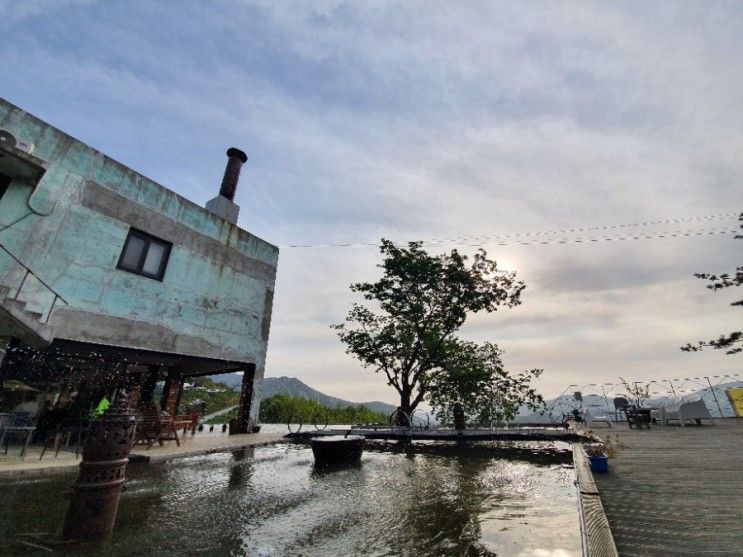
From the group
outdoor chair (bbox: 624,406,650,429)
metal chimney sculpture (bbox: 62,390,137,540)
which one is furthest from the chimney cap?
outdoor chair (bbox: 624,406,650,429)

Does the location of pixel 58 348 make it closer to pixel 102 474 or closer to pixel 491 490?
pixel 102 474

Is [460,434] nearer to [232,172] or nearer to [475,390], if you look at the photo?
[475,390]

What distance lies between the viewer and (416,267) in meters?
21.0

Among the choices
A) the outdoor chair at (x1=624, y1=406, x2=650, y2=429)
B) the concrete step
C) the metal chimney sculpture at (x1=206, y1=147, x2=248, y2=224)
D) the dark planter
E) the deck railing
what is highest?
the metal chimney sculpture at (x1=206, y1=147, x2=248, y2=224)

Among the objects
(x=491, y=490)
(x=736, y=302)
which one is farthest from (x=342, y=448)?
(x=736, y=302)

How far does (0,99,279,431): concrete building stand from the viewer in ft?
33.0

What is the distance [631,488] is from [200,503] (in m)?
7.32

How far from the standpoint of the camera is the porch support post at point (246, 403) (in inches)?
639

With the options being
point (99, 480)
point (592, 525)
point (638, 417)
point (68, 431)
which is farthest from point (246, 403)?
point (638, 417)

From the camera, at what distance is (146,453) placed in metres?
10.5

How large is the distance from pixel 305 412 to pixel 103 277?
49.6ft

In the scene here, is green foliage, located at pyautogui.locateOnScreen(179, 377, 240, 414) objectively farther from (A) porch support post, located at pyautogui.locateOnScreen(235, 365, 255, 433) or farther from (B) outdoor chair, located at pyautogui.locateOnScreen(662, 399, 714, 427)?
(B) outdoor chair, located at pyautogui.locateOnScreen(662, 399, 714, 427)

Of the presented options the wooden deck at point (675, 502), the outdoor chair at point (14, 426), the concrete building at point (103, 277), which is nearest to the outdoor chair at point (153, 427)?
the concrete building at point (103, 277)

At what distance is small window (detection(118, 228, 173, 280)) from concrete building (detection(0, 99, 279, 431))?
0.12 feet
